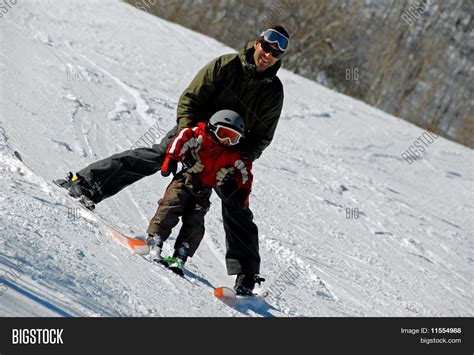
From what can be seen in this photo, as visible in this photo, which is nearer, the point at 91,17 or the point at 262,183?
the point at 262,183

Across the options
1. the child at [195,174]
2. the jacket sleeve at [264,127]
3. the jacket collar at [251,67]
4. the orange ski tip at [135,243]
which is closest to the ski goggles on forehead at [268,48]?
the jacket collar at [251,67]

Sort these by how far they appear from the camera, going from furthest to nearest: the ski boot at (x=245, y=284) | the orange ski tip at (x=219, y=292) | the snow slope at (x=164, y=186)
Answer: the ski boot at (x=245, y=284)
the orange ski tip at (x=219, y=292)
the snow slope at (x=164, y=186)

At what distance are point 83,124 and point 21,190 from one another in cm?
357

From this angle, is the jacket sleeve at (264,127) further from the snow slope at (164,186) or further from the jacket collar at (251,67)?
the snow slope at (164,186)

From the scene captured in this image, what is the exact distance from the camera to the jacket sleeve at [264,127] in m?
5.09

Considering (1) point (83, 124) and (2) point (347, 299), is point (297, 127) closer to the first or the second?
(1) point (83, 124)

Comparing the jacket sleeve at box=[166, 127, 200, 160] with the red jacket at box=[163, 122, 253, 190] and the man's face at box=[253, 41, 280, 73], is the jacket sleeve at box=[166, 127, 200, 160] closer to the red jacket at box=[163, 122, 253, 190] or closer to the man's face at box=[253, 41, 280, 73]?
the red jacket at box=[163, 122, 253, 190]

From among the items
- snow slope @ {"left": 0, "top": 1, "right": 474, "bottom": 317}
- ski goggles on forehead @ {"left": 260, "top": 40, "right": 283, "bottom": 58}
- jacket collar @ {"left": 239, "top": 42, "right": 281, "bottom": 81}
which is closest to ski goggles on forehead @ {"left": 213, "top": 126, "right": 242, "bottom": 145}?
jacket collar @ {"left": 239, "top": 42, "right": 281, "bottom": 81}

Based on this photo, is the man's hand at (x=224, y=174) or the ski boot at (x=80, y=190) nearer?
the man's hand at (x=224, y=174)

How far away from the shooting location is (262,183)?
879 centimetres

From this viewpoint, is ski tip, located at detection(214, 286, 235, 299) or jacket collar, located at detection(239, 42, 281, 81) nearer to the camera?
ski tip, located at detection(214, 286, 235, 299)

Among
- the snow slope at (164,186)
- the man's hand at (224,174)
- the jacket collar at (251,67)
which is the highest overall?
the jacket collar at (251,67)

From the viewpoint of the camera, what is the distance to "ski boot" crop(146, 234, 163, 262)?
4.86 m
